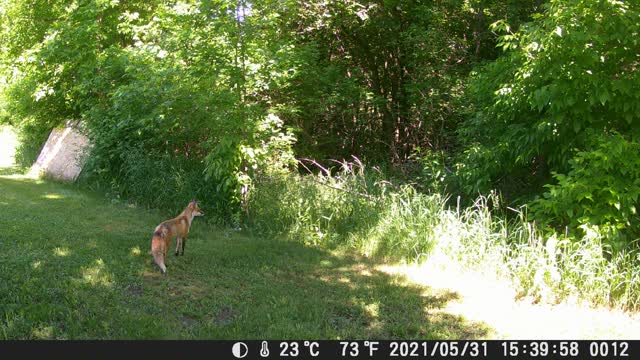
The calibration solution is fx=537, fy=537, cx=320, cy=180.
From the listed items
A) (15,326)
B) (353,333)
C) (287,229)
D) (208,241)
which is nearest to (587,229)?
(353,333)

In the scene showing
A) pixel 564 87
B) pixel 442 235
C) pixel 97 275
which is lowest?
pixel 97 275

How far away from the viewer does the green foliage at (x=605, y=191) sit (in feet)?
18.6

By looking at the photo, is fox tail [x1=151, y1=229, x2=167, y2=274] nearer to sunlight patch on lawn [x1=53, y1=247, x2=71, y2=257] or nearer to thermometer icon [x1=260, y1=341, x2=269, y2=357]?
sunlight patch on lawn [x1=53, y1=247, x2=71, y2=257]

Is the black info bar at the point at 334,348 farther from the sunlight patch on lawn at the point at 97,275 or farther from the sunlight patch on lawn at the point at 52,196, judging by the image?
the sunlight patch on lawn at the point at 52,196

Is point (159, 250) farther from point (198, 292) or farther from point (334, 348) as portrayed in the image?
point (334, 348)

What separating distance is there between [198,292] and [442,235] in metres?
3.04

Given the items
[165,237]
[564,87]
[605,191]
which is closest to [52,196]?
[165,237]

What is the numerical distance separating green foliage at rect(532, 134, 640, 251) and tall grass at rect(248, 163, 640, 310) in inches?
8.6

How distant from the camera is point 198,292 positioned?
17.2 feet

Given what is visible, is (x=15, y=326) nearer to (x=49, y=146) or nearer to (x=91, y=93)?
(x=91, y=93)

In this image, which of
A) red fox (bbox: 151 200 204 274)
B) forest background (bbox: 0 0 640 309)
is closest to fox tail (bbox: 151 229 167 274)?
red fox (bbox: 151 200 204 274)

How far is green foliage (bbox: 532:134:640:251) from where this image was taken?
18.6ft

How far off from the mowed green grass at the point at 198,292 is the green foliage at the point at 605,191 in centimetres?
174

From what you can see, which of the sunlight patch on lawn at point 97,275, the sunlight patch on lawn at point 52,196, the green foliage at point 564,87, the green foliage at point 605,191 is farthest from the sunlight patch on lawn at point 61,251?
the green foliage at point 605,191
